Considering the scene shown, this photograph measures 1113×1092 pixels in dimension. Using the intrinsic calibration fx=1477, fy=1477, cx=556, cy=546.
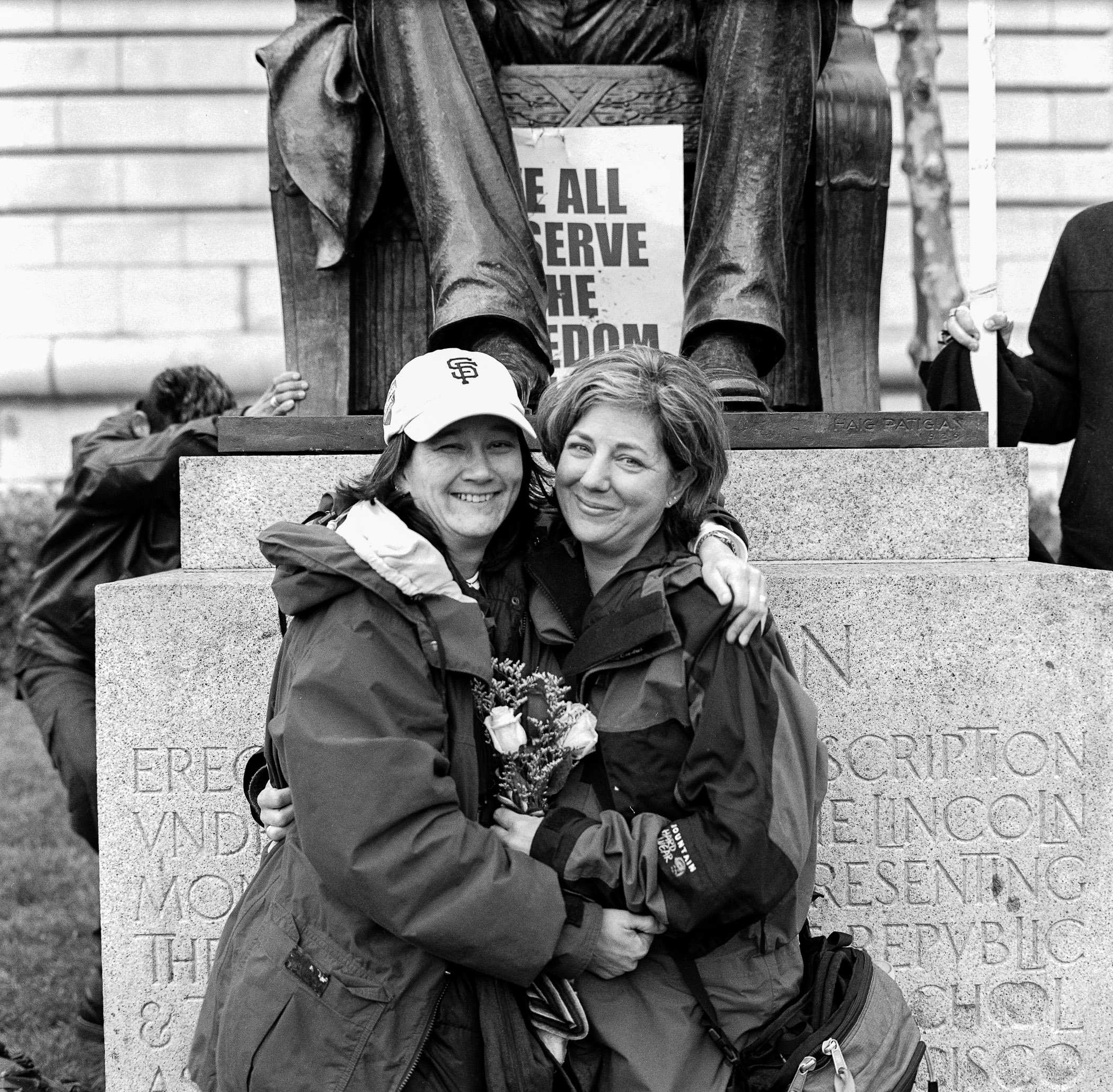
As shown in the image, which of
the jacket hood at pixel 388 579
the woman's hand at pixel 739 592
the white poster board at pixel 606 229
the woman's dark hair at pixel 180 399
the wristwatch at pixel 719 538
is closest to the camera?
the jacket hood at pixel 388 579

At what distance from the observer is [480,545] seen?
2.50m

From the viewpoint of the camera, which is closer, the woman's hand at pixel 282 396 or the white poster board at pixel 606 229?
the woman's hand at pixel 282 396

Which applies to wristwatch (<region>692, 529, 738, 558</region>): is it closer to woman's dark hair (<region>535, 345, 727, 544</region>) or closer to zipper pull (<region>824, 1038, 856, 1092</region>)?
woman's dark hair (<region>535, 345, 727, 544</region>)

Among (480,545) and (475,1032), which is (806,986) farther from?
(480,545)

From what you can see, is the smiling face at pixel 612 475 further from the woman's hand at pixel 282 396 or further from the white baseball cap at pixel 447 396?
the woman's hand at pixel 282 396

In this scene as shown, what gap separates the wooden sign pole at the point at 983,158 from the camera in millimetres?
3463

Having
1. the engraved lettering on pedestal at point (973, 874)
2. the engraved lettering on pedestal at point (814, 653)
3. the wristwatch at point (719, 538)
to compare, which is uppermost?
the wristwatch at point (719, 538)

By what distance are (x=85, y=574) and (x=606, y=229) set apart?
1952 mm

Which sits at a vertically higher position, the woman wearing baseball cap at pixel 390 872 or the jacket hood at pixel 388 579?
the jacket hood at pixel 388 579

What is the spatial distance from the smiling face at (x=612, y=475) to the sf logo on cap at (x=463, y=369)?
0.67ft

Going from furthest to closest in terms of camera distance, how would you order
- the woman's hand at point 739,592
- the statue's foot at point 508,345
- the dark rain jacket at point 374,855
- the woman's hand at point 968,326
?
the woman's hand at point 968,326 → the statue's foot at point 508,345 → the woman's hand at point 739,592 → the dark rain jacket at point 374,855

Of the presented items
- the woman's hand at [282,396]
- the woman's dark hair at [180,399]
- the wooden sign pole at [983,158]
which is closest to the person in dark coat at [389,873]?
the woman's hand at [282,396]

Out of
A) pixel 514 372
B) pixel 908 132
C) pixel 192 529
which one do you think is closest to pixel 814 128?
pixel 514 372

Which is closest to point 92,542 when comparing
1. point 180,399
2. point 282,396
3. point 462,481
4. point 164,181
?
point 180,399
